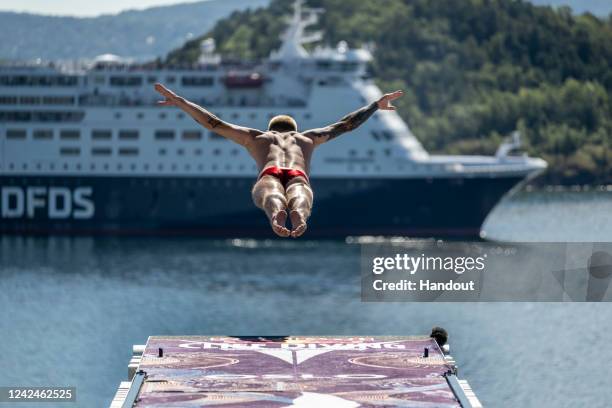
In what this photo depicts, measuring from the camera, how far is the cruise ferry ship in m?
85.9

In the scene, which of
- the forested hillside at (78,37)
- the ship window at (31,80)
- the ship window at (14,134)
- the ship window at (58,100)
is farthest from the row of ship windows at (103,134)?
the forested hillside at (78,37)

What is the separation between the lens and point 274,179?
14.3 metres

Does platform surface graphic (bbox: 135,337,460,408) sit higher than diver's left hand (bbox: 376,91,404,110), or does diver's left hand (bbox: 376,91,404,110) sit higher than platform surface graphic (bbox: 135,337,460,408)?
diver's left hand (bbox: 376,91,404,110)

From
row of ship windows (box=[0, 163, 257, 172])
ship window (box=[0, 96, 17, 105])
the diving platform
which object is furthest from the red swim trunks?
ship window (box=[0, 96, 17, 105])

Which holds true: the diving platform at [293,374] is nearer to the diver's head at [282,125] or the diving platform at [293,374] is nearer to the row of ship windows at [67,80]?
the diver's head at [282,125]

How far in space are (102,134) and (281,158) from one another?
7611 cm

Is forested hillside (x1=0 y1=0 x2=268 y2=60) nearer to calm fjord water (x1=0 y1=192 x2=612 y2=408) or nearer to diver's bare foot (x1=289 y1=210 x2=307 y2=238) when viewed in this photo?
calm fjord water (x1=0 y1=192 x2=612 y2=408)

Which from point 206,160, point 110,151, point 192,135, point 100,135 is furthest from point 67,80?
point 206,160

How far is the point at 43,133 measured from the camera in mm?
90562

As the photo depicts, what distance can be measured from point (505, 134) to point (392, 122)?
70.3 meters

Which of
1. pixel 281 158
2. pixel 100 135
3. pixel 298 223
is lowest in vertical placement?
pixel 298 223

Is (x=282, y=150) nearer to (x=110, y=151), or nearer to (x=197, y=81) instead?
(x=110, y=151)

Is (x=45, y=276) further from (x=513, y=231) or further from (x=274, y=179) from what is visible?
(x=274, y=179)

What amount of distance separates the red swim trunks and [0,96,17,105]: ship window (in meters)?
79.0
